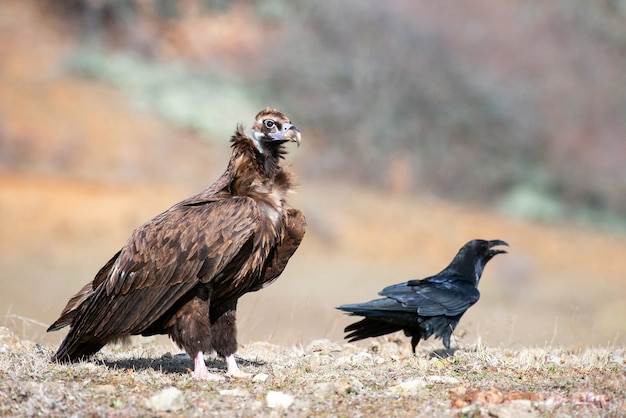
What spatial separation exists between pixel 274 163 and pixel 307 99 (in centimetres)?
3208

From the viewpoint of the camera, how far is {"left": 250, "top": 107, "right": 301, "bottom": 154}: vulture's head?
24.6 ft

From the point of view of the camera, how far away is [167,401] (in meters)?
5.84

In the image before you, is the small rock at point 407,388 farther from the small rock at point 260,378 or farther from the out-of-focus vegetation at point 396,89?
the out-of-focus vegetation at point 396,89

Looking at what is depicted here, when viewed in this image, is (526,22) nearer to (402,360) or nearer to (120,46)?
(120,46)

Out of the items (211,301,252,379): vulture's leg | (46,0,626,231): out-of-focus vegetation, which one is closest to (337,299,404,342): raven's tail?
(211,301,252,379): vulture's leg

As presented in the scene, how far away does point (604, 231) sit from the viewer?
125 ft

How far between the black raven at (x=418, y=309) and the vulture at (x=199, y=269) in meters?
1.37


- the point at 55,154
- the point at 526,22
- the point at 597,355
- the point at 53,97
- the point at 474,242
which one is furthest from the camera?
the point at 526,22

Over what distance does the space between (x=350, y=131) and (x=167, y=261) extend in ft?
105

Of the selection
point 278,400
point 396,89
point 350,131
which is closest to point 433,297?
point 278,400

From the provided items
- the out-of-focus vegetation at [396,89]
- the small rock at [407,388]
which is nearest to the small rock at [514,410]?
the small rock at [407,388]

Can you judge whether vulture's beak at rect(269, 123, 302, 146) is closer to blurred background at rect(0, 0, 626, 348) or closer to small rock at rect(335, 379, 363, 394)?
small rock at rect(335, 379, 363, 394)

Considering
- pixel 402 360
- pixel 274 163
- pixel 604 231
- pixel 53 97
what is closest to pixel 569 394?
pixel 402 360

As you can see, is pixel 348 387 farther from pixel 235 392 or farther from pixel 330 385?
pixel 235 392
